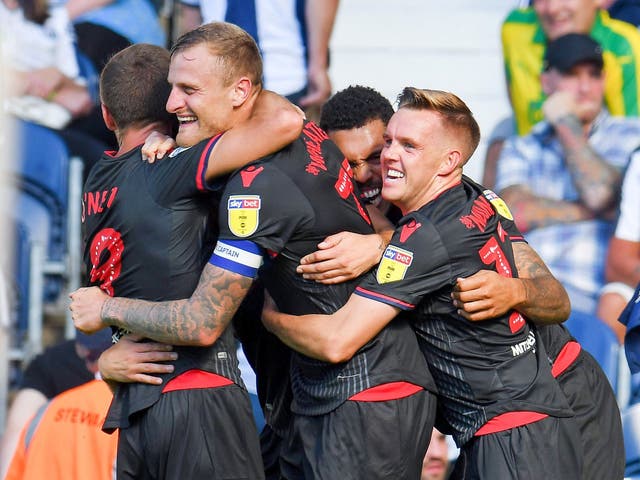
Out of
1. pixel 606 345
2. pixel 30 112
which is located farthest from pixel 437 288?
pixel 30 112

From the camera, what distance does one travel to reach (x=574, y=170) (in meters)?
6.98

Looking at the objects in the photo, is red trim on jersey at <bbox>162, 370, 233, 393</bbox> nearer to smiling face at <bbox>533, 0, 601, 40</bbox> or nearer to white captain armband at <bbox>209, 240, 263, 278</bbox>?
white captain armband at <bbox>209, 240, 263, 278</bbox>

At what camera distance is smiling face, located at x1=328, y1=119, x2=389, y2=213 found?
4.19 metres

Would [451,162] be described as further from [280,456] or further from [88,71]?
[88,71]

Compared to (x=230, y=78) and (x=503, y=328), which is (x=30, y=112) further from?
(x=503, y=328)

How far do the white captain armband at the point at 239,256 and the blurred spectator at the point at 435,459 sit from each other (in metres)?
2.89

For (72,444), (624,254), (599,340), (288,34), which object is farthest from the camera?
(288,34)

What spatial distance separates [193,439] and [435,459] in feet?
9.10

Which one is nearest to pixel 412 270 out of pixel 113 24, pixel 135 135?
pixel 135 135

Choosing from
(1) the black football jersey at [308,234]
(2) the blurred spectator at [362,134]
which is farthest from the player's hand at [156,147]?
(2) the blurred spectator at [362,134]

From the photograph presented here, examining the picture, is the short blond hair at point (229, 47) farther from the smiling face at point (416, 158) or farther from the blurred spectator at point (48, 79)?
the blurred spectator at point (48, 79)

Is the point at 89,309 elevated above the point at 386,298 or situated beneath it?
situated beneath

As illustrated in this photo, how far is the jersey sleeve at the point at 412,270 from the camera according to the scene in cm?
355

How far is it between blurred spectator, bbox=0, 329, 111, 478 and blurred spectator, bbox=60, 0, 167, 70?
198 cm
